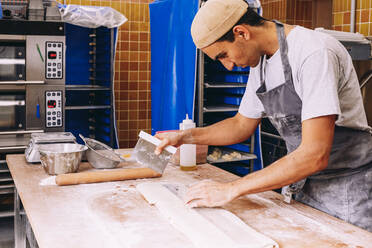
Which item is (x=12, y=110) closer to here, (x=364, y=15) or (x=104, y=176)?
(x=104, y=176)

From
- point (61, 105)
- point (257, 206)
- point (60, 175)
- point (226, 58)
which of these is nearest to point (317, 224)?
point (257, 206)

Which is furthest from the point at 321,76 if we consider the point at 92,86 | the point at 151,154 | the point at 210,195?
the point at 92,86

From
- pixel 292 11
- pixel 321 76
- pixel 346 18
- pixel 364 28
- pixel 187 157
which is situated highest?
pixel 292 11

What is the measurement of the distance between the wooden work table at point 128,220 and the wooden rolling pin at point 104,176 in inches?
1.2

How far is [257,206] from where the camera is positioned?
5.73 ft

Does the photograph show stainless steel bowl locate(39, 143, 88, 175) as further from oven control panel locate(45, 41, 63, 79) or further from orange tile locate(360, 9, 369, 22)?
orange tile locate(360, 9, 369, 22)

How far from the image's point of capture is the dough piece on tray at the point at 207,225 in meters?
1.33

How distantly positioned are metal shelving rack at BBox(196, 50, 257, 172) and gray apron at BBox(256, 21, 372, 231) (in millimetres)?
1687

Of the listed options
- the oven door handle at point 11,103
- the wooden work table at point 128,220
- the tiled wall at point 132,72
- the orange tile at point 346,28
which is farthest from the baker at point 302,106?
the tiled wall at point 132,72

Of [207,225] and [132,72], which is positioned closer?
[207,225]

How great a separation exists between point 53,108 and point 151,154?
2010 mm

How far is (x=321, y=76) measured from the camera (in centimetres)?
154

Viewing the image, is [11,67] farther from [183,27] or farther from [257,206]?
[257,206]

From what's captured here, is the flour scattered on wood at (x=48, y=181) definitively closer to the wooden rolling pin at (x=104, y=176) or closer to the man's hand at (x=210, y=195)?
the wooden rolling pin at (x=104, y=176)
